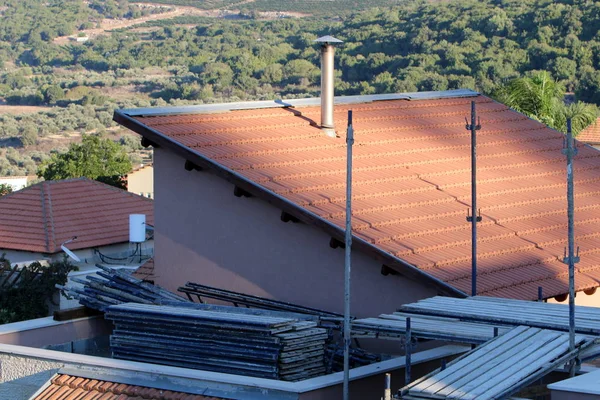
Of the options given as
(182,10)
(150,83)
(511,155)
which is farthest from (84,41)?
(511,155)

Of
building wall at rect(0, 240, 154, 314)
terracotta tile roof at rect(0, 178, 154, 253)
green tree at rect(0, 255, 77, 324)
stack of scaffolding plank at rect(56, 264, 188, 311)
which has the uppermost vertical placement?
stack of scaffolding plank at rect(56, 264, 188, 311)

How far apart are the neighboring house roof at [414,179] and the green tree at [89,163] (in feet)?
83.9

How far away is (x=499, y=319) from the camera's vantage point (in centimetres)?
972

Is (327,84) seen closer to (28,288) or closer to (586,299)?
(586,299)

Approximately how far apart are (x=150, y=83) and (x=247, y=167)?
2814 inches

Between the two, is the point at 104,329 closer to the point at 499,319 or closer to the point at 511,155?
the point at 499,319

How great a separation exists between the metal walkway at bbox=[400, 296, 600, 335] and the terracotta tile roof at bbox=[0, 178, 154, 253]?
14.8m

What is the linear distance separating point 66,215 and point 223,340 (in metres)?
15.7

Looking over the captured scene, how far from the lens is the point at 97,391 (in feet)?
35.8

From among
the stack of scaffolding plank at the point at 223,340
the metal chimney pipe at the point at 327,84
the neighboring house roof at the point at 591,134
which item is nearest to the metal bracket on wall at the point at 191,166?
the metal chimney pipe at the point at 327,84

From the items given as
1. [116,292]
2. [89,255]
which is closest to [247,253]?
[116,292]

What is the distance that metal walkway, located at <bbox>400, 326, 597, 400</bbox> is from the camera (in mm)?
8219

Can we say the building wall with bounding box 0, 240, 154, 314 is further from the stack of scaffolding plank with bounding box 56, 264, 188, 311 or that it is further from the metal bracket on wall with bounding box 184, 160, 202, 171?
the stack of scaffolding plank with bounding box 56, 264, 188, 311

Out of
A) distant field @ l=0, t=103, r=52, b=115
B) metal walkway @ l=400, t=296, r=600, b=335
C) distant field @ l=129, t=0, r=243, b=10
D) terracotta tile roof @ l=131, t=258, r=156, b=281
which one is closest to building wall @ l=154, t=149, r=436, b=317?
terracotta tile roof @ l=131, t=258, r=156, b=281
